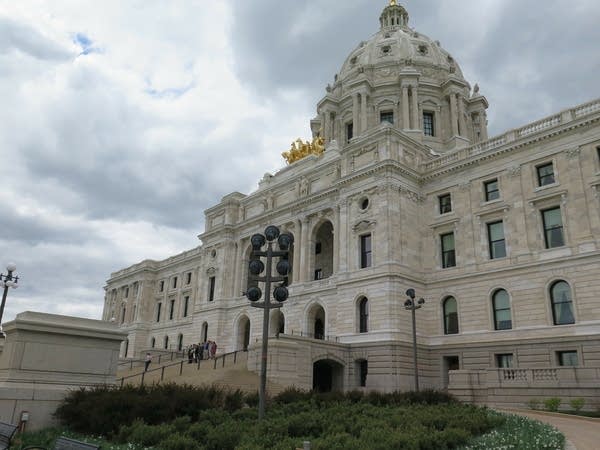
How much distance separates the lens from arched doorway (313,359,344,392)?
34.5m

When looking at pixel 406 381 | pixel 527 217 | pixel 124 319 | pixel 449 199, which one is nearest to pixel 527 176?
pixel 527 217

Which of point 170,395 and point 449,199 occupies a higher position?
point 449,199

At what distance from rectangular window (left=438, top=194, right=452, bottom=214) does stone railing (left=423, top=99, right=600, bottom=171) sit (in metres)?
2.39

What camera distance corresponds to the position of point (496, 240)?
33.5 metres

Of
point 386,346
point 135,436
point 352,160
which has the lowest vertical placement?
point 135,436

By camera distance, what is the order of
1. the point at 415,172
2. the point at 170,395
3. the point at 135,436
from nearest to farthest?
the point at 135,436 < the point at 170,395 < the point at 415,172

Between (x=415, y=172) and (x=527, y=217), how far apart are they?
29.8 ft

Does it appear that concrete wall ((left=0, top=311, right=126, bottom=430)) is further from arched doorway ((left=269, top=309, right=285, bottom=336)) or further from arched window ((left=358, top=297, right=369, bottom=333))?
arched doorway ((left=269, top=309, right=285, bottom=336))

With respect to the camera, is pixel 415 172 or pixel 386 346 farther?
pixel 415 172

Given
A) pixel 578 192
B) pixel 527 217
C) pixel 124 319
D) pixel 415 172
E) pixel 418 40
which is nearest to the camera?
pixel 578 192

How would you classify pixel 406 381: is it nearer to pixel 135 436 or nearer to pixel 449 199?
pixel 449 199

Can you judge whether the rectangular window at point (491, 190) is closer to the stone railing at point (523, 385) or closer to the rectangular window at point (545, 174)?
the rectangular window at point (545, 174)

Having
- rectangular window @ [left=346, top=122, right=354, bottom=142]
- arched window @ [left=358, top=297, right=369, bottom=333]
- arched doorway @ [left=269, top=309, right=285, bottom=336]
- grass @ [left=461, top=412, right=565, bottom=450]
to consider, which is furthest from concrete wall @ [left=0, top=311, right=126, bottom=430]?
rectangular window @ [left=346, top=122, right=354, bottom=142]

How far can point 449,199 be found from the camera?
3712cm
